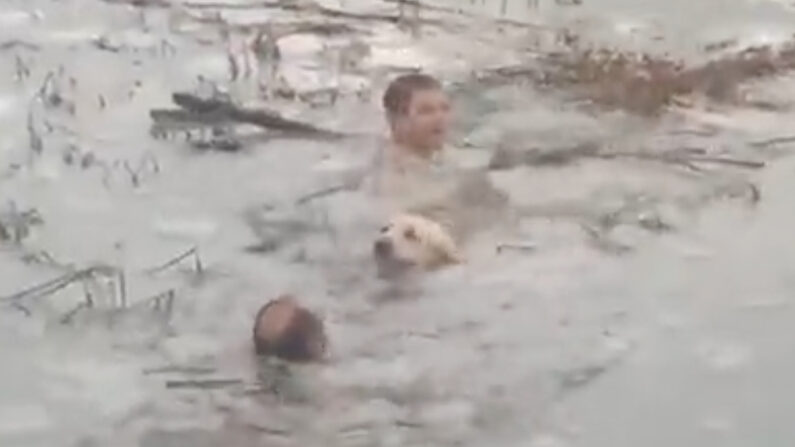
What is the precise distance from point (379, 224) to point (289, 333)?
0.23 feet

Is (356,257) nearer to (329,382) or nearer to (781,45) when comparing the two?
(329,382)

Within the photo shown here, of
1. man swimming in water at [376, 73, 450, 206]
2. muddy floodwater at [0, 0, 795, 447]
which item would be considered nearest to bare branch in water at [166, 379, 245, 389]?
muddy floodwater at [0, 0, 795, 447]

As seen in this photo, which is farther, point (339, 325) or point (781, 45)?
point (781, 45)

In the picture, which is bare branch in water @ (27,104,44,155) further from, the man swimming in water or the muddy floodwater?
the man swimming in water

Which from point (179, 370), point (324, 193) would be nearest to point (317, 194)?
point (324, 193)

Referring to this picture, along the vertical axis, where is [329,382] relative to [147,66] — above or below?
below

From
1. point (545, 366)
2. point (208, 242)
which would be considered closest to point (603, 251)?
point (545, 366)

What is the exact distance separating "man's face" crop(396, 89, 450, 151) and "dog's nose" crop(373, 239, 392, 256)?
0.18 feet

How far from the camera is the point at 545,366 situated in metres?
0.73

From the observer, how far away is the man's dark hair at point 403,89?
0.81 meters

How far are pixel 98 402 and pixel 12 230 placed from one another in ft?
0.32

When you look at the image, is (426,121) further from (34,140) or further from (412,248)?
(34,140)

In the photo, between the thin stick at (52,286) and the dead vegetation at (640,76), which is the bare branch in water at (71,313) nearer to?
the thin stick at (52,286)

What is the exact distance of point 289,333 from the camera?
0.73 meters
